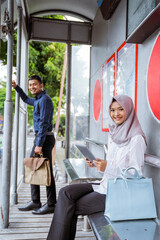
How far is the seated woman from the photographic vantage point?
1731mm

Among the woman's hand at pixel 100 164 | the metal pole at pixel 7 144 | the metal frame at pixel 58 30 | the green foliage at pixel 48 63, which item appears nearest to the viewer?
the woman's hand at pixel 100 164

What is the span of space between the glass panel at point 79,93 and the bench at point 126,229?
3281 mm

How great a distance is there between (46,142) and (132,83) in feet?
4.34

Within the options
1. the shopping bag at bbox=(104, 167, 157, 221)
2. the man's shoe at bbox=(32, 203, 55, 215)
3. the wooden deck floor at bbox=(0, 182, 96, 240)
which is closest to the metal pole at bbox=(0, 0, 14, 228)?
the wooden deck floor at bbox=(0, 182, 96, 240)

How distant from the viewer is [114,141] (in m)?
1.94

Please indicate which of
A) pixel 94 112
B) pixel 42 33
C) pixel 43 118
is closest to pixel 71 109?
pixel 94 112

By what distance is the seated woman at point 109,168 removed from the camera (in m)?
1.73

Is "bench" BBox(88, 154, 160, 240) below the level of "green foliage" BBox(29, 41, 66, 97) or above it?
below

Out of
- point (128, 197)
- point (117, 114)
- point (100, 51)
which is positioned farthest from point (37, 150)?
point (100, 51)

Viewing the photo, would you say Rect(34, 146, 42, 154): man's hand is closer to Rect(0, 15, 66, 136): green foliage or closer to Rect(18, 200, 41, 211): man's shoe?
Rect(18, 200, 41, 211): man's shoe

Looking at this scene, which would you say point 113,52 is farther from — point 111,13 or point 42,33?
point 42,33

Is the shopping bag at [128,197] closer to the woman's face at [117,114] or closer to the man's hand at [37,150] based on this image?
the woman's face at [117,114]

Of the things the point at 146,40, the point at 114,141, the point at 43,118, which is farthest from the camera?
the point at 43,118

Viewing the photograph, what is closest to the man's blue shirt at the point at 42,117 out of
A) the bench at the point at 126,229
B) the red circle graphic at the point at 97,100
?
the red circle graphic at the point at 97,100
